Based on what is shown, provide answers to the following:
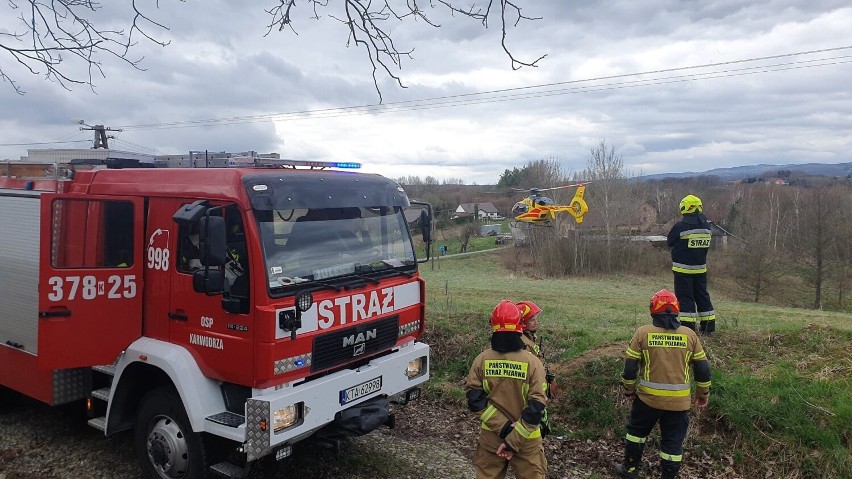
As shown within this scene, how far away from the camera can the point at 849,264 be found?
33344mm

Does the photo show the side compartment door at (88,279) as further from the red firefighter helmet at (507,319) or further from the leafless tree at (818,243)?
the leafless tree at (818,243)

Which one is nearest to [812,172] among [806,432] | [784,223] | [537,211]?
[784,223]

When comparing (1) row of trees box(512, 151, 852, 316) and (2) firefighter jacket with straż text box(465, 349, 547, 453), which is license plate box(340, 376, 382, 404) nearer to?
(2) firefighter jacket with straż text box(465, 349, 547, 453)

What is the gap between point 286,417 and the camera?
446 cm

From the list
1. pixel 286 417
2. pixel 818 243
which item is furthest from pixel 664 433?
pixel 818 243

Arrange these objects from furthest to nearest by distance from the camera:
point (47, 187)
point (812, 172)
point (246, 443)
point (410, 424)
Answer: point (812, 172) < point (410, 424) < point (47, 187) < point (246, 443)

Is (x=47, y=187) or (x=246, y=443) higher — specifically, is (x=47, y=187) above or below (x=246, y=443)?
above

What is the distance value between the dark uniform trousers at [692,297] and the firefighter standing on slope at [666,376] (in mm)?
2655

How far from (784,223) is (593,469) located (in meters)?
49.0

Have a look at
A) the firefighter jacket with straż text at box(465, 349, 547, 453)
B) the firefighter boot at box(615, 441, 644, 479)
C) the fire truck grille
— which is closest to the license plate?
the fire truck grille

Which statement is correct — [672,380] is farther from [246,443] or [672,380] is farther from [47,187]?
[47,187]

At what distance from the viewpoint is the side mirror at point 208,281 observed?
4.38m

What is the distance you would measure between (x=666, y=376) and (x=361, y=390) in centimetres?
265

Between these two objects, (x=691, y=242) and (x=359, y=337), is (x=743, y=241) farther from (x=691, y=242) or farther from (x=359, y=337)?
(x=359, y=337)
